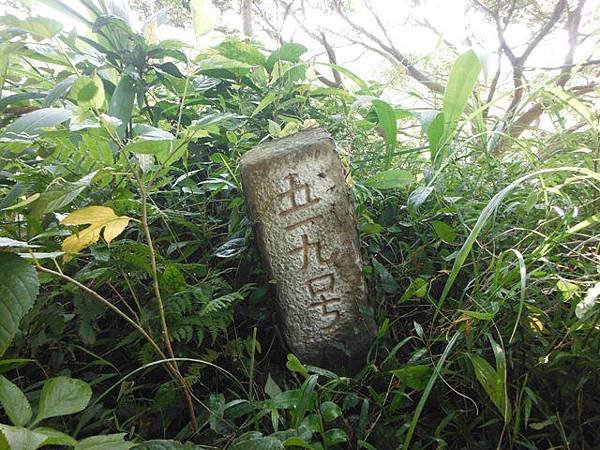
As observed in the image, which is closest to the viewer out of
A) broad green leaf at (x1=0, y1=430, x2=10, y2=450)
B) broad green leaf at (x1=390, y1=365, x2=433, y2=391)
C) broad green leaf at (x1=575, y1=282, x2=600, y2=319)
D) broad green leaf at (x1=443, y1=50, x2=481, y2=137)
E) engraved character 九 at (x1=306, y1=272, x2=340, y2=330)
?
broad green leaf at (x1=0, y1=430, x2=10, y2=450)

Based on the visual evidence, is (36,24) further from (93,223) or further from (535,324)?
(535,324)

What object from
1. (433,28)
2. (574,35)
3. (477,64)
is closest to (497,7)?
(574,35)

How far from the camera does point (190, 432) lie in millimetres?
704

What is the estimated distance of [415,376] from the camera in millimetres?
742

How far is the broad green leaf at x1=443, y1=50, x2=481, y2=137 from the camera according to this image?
3.55ft

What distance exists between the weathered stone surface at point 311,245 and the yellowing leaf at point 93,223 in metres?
0.31

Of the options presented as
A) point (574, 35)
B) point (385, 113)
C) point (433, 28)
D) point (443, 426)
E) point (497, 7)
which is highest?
point (433, 28)

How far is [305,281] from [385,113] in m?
0.50

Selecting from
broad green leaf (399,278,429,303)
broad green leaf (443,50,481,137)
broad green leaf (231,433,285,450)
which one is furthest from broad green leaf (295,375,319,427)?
broad green leaf (443,50,481,137)

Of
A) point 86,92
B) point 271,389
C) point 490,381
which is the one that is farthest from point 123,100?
point 490,381

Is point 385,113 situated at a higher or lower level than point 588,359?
higher

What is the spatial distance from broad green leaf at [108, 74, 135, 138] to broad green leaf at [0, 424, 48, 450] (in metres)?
0.59

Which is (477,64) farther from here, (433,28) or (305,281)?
(433,28)

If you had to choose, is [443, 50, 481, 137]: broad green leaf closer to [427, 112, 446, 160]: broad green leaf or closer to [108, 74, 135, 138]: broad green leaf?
[427, 112, 446, 160]: broad green leaf
